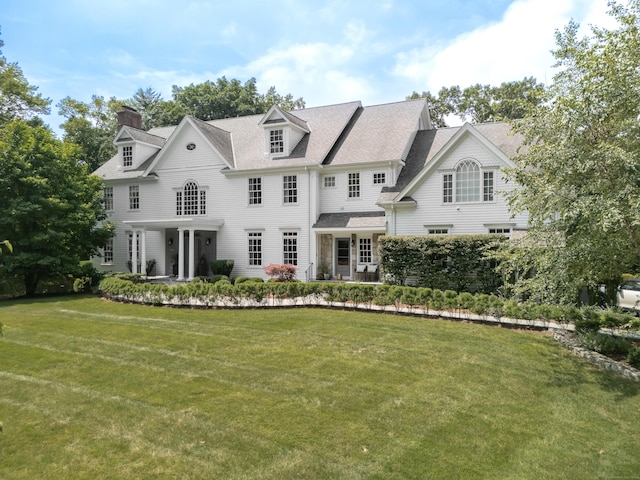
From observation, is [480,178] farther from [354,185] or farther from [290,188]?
[290,188]

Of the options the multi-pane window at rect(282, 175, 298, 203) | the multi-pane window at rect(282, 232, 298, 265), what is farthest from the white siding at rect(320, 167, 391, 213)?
the multi-pane window at rect(282, 232, 298, 265)

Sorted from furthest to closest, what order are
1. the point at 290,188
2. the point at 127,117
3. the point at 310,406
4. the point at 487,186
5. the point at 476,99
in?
the point at 476,99 → the point at 127,117 → the point at 290,188 → the point at 487,186 → the point at 310,406

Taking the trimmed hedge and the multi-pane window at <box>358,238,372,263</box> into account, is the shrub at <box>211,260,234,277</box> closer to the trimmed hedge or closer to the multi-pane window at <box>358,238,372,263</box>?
the trimmed hedge

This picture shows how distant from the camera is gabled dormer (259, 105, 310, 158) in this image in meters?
23.2

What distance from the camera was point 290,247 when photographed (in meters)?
22.5

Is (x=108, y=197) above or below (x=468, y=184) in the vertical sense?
above

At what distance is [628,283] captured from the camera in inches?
558

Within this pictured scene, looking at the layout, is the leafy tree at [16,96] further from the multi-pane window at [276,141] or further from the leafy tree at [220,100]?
the multi-pane window at [276,141]

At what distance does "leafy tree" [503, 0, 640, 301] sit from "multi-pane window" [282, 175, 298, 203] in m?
14.6

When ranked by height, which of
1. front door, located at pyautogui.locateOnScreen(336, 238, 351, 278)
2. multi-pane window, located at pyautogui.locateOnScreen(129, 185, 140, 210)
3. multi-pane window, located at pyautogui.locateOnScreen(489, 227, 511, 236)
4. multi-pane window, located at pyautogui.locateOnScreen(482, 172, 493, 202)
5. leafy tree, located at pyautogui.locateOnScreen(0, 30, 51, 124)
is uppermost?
leafy tree, located at pyautogui.locateOnScreen(0, 30, 51, 124)

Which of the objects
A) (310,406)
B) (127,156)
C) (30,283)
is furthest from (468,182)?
(127,156)

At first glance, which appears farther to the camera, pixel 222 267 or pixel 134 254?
pixel 134 254

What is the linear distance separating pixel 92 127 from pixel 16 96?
576 cm

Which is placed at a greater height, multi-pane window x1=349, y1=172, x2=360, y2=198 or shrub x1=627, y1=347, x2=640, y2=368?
multi-pane window x1=349, y1=172, x2=360, y2=198
